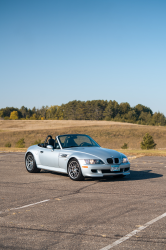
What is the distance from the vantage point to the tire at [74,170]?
941 cm

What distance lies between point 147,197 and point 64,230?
3.01 metres

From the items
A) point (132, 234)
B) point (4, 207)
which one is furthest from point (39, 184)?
point (132, 234)

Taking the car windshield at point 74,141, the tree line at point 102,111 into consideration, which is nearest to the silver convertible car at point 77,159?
the car windshield at point 74,141

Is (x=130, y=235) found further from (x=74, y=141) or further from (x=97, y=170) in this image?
(x=74, y=141)

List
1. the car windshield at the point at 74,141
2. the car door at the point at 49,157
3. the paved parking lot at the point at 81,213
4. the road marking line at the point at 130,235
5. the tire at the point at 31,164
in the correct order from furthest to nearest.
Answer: the tire at the point at 31,164
the car windshield at the point at 74,141
the car door at the point at 49,157
the paved parking lot at the point at 81,213
the road marking line at the point at 130,235

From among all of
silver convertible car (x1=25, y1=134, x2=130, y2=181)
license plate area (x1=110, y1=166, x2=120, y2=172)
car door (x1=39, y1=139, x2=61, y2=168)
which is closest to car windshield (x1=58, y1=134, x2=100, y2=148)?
silver convertible car (x1=25, y1=134, x2=130, y2=181)

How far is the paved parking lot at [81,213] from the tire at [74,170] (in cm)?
25

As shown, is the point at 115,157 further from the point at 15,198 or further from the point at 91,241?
the point at 91,241

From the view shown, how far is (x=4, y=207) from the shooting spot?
6.27 m

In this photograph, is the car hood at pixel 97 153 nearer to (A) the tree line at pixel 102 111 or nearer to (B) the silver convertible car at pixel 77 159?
(B) the silver convertible car at pixel 77 159

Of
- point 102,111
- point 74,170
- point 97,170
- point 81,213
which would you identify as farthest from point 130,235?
point 102,111

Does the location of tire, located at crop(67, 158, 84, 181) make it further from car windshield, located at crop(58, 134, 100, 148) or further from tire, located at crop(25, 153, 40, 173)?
tire, located at crop(25, 153, 40, 173)

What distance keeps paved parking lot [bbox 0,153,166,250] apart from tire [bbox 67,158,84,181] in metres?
0.25

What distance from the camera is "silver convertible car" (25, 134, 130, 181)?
922 centimetres
